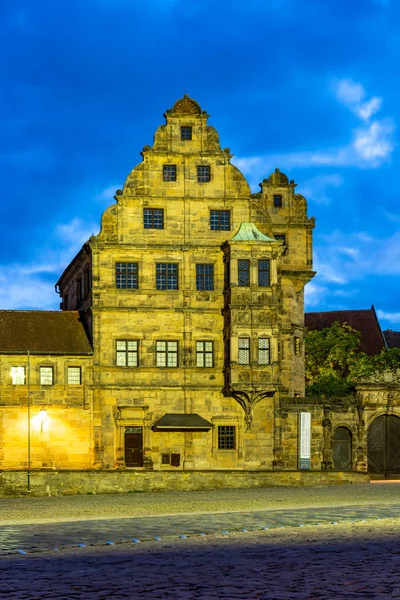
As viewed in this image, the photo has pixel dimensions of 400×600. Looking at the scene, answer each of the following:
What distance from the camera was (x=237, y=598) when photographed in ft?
37.9

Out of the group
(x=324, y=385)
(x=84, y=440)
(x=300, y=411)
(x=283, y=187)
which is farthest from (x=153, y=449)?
(x=324, y=385)

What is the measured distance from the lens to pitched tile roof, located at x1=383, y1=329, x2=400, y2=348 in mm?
104312

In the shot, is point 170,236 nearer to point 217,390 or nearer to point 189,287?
point 189,287

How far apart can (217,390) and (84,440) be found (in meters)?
6.76

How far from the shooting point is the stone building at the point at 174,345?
54750 mm

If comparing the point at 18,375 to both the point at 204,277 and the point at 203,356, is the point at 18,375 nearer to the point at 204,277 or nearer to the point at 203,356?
the point at 203,356

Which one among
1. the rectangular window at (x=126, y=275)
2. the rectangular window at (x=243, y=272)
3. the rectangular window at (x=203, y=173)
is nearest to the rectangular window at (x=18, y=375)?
the rectangular window at (x=126, y=275)

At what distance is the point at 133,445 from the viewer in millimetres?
55406

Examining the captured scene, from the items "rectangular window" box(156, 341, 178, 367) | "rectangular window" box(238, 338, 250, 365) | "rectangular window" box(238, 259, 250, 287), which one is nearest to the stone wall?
"rectangular window" box(238, 338, 250, 365)

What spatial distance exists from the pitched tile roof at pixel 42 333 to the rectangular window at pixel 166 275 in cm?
453

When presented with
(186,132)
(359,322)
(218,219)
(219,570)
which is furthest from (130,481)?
(359,322)

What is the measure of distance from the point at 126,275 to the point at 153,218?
10.0 feet

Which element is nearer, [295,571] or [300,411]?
[295,571]

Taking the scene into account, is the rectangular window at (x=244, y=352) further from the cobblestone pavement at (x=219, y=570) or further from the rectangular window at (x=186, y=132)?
the cobblestone pavement at (x=219, y=570)
